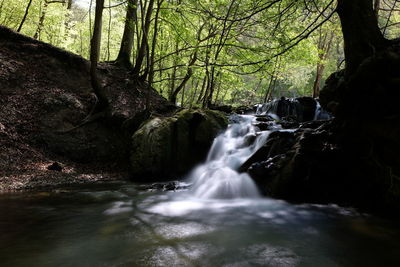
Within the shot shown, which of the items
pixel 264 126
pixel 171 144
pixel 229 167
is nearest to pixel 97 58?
pixel 171 144

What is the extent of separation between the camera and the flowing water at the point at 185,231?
322 cm

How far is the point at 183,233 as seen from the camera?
4148mm

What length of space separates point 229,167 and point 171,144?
2109 mm

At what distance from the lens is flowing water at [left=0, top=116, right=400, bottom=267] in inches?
127

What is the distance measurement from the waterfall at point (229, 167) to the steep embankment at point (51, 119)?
305cm

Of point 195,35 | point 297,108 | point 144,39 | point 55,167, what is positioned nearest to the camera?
point 55,167

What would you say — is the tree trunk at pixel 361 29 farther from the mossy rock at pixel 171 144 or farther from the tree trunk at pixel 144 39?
the tree trunk at pixel 144 39

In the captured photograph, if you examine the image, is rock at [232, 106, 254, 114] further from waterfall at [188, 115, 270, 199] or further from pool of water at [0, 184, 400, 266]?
pool of water at [0, 184, 400, 266]

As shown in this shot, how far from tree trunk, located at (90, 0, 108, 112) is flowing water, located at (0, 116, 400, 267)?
13.0ft

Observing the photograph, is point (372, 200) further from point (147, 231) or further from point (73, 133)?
point (73, 133)

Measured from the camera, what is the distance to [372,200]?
5523 mm

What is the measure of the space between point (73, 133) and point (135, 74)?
4188mm

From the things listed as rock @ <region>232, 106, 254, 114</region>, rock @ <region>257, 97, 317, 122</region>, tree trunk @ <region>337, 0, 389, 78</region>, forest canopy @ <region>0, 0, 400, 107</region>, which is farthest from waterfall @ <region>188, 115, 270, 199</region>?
rock @ <region>232, 106, 254, 114</region>

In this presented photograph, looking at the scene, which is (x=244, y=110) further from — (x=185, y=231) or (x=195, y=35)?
(x=185, y=231)
